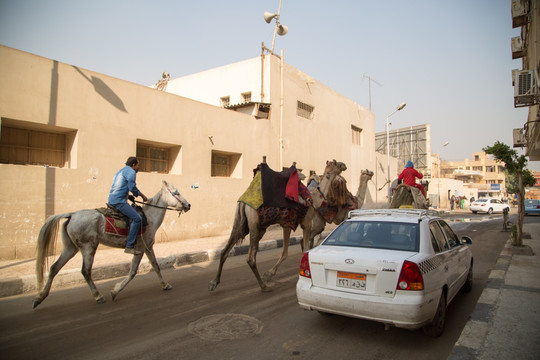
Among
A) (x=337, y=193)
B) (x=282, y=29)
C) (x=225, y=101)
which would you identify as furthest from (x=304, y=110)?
(x=337, y=193)

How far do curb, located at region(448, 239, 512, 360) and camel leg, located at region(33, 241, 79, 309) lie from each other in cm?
565

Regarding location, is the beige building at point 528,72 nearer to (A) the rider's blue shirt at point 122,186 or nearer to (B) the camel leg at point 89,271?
(A) the rider's blue shirt at point 122,186

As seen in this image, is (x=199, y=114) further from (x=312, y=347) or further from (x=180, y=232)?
(x=312, y=347)

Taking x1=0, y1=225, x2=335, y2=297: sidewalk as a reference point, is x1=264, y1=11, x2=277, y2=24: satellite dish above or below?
above

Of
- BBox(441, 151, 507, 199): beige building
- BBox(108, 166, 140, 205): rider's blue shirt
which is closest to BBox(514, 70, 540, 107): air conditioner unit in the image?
BBox(108, 166, 140, 205): rider's blue shirt

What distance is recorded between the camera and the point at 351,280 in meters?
3.90

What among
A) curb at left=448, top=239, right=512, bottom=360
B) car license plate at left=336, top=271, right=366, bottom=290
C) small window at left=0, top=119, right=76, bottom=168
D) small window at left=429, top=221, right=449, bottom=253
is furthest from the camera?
small window at left=0, top=119, right=76, bottom=168

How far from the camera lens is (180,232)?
12.3 meters

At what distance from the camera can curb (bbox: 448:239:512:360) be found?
3.40 m

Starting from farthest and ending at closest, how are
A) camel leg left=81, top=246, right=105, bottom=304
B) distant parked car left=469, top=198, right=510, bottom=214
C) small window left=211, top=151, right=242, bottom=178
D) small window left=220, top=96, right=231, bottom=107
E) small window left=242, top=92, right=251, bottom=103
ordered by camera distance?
distant parked car left=469, top=198, right=510, bottom=214, small window left=220, top=96, right=231, bottom=107, small window left=242, top=92, right=251, bottom=103, small window left=211, top=151, right=242, bottom=178, camel leg left=81, top=246, right=105, bottom=304

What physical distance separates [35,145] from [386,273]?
402 inches

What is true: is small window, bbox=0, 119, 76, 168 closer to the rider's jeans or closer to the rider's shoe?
the rider's jeans

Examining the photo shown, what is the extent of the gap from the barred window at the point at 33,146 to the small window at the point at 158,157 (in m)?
2.45

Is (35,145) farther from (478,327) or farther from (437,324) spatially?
(478,327)
